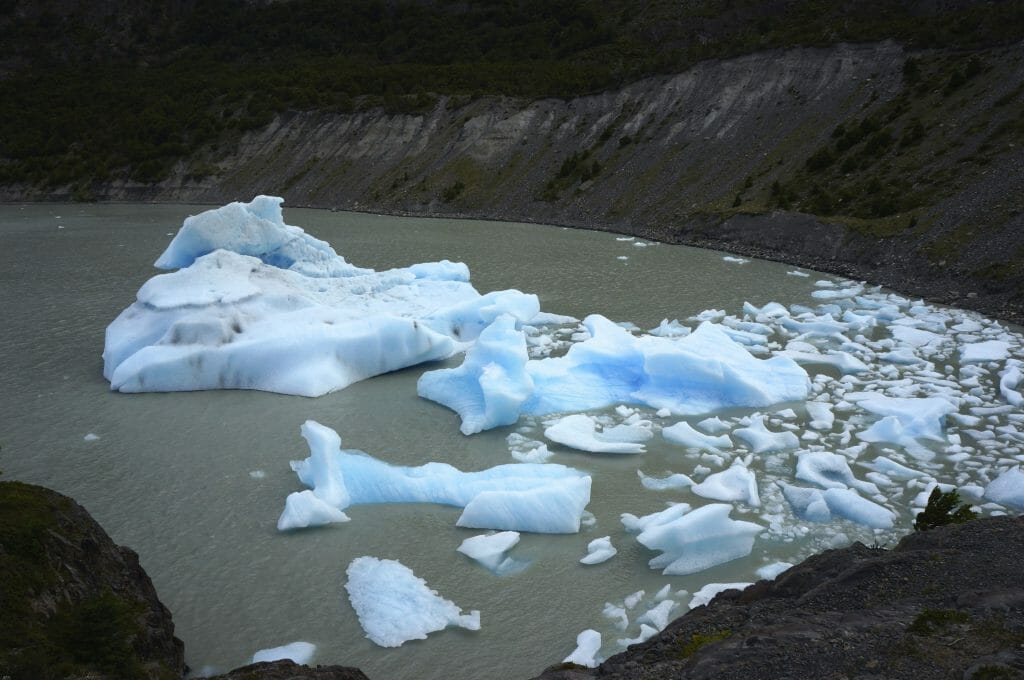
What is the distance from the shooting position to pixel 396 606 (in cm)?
594

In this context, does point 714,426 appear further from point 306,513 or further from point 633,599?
point 306,513

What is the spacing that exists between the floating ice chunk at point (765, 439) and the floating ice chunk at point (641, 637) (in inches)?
133

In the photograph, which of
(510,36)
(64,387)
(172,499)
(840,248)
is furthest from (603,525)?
(510,36)

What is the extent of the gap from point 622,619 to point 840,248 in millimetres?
14196

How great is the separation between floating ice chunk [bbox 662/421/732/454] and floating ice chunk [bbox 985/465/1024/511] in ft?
7.71

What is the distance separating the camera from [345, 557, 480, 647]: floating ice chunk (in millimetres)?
5684

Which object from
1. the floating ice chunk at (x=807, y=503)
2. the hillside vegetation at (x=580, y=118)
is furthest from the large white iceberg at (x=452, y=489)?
the hillside vegetation at (x=580, y=118)

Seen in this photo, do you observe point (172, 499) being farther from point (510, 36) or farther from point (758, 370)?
point (510, 36)

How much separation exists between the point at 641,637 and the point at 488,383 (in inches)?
165

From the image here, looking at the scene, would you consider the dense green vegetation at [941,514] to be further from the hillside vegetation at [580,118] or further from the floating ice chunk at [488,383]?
the hillside vegetation at [580,118]

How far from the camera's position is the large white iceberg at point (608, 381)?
9.62 m

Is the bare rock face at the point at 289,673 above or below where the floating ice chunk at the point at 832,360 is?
above

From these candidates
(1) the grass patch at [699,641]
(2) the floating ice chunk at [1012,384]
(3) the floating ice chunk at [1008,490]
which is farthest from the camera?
(2) the floating ice chunk at [1012,384]

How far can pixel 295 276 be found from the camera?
13.3 m
